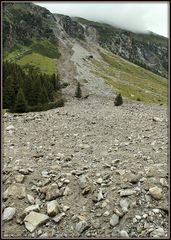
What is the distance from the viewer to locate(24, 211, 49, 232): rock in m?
13.3

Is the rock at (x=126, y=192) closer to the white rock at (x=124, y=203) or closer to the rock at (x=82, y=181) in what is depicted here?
the white rock at (x=124, y=203)

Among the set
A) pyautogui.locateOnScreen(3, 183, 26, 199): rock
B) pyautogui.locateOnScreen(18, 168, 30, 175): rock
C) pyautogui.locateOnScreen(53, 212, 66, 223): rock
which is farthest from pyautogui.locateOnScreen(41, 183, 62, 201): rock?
pyautogui.locateOnScreen(18, 168, 30, 175): rock

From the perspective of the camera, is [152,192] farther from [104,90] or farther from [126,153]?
[104,90]

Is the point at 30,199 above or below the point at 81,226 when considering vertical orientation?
above

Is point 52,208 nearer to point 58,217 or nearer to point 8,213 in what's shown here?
point 58,217

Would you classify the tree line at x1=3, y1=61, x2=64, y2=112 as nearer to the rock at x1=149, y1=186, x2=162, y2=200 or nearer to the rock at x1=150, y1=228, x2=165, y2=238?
the rock at x1=149, y1=186, x2=162, y2=200

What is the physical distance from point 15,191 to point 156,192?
643 cm

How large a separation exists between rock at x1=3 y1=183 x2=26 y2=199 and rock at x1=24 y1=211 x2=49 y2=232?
169cm

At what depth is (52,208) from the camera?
1418 centimetres

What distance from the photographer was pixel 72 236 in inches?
517

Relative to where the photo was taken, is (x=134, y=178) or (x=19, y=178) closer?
(x=134, y=178)

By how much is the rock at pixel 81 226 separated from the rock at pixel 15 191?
3331 millimetres

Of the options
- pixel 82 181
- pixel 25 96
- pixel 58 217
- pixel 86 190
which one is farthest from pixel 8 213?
pixel 25 96

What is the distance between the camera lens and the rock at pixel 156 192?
571 inches
